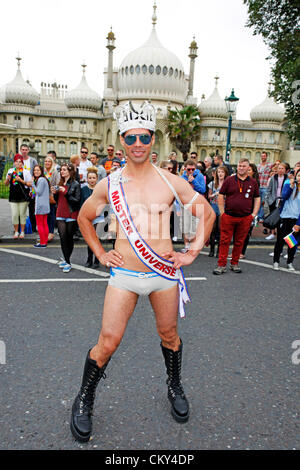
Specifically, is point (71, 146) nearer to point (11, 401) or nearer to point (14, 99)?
→ point (14, 99)

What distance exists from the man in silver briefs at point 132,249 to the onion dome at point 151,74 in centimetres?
5592

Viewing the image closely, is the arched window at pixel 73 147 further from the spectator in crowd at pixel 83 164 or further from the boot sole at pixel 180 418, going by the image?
the boot sole at pixel 180 418

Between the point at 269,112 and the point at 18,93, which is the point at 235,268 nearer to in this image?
the point at 269,112

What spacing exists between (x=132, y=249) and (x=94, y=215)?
16.0 inches

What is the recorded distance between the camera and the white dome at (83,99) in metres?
61.9

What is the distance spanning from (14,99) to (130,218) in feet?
225

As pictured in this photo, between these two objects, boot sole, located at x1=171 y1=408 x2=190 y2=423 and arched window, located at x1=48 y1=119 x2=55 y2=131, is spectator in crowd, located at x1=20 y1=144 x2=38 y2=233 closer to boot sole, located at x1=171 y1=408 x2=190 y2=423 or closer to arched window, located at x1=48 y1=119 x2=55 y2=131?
boot sole, located at x1=171 y1=408 x2=190 y2=423

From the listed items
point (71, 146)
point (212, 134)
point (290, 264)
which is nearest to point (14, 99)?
point (71, 146)

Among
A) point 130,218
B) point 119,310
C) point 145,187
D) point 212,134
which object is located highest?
point 212,134

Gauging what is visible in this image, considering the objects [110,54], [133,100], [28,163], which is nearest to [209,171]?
[28,163]

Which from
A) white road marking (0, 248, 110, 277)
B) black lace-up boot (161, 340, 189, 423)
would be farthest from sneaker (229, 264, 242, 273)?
black lace-up boot (161, 340, 189, 423)

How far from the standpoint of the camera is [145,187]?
253 centimetres

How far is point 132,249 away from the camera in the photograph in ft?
8.25

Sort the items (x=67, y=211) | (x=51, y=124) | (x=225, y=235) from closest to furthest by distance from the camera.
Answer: (x=67, y=211), (x=225, y=235), (x=51, y=124)
